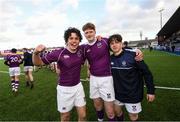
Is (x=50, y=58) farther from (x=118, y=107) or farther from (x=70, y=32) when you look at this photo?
(x=118, y=107)

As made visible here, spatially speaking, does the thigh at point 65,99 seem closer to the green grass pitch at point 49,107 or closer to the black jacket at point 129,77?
the black jacket at point 129,77

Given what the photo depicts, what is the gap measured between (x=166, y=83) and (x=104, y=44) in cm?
779

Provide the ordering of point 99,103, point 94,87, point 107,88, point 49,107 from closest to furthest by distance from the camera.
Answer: point 107,88, point 94,87, point 99,103, point 49,107

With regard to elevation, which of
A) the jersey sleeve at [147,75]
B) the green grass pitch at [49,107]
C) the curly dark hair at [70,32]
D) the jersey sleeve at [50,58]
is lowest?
the green grass pitch at [49,107]

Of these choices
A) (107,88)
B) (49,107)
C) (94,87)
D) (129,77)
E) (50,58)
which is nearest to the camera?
(50,58)

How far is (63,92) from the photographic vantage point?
557 cm

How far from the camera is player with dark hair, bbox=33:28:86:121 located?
550 cm

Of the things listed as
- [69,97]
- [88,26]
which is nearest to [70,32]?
[88,26]

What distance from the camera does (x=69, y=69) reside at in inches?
218

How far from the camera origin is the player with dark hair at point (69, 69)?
18.0ft

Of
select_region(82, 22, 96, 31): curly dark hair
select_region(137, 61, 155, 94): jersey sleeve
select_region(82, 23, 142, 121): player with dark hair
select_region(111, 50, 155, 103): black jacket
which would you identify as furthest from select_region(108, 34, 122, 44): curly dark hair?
select_region(137, 61, 155, 94): jersey sleeve

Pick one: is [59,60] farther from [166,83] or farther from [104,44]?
[166,83]

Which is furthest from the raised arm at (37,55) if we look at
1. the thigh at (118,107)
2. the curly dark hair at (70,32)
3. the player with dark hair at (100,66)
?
the thigh at (118,107)

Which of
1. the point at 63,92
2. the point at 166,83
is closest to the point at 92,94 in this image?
the point at 63,92
